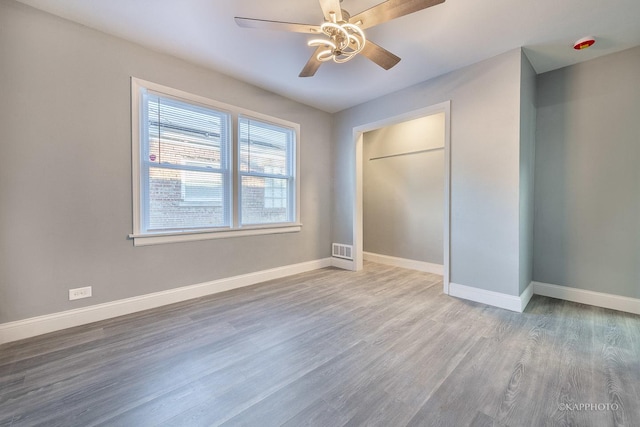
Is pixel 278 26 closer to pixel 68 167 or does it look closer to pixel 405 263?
pixel 68 167

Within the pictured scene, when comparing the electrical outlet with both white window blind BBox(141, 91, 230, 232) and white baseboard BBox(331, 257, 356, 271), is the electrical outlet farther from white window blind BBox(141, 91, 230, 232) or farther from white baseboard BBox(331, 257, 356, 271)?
white baseboard BBox(331, 257, 356, 271)

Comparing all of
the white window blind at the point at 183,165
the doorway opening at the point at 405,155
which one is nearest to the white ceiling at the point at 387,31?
the doorway opening at the point at 405,155

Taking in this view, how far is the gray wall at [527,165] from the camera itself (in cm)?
274

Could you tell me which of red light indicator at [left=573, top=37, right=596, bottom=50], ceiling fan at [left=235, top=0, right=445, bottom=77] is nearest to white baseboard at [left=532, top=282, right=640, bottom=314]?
red light indicator at [left=573, top=37, right=596, bottom=50]

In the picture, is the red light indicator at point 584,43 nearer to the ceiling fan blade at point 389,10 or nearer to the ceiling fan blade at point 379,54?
the ceiling fan blade at point 379,54

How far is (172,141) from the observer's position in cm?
294

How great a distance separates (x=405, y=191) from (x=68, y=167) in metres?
4.52

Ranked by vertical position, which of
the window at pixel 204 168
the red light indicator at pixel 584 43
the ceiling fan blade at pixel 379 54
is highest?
the red light indicator at pixel 584 43

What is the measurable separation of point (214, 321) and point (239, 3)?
2.86m

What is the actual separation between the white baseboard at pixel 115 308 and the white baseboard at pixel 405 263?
7.18 ft

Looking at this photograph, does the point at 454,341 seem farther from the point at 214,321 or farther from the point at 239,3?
the point at 239,3

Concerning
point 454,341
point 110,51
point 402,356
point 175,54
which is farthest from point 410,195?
point 110,51

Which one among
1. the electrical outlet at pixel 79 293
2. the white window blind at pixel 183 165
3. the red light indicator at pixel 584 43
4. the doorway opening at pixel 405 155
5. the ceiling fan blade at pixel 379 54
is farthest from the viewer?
the doorway opening at pixel 405 155

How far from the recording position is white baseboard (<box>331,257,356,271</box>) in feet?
14.6
